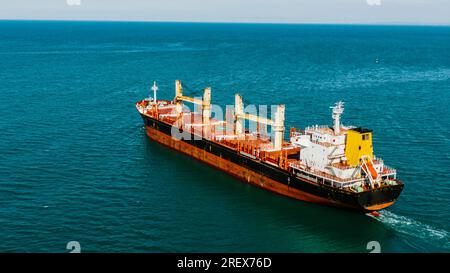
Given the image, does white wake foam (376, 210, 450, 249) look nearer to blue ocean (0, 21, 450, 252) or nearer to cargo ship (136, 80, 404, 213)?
blue ocean (0, 21, 450, 252)

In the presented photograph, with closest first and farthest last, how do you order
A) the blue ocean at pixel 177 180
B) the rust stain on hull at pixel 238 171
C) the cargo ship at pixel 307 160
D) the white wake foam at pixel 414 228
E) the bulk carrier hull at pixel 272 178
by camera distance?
the white wake foam at pixel 414 228 < the blue ocean at pixel 177 180 < the bulk carrier hull at pixel 272 178 < the cargo ship at pixel 307 160 < the rust stain on hull at pixel 238 171

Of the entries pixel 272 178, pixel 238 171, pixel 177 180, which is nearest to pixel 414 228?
pixel 272 178

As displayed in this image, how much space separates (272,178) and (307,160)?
486 cm

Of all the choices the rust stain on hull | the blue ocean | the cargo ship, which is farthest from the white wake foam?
the rust stain on hull

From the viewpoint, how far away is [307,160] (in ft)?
179

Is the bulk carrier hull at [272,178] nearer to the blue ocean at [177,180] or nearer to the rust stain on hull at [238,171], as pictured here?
the rust stain on hull at [238,171]

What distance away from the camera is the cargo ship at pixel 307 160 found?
48844 mm

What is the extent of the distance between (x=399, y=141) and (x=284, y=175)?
27.2m

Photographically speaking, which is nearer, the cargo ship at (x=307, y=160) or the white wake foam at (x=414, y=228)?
the white wake foam at (x=414, y=228)

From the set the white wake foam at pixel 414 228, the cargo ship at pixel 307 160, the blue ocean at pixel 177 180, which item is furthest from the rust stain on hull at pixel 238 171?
the white wake foam at pixel 414 228

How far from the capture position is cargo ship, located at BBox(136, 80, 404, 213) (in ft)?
160
